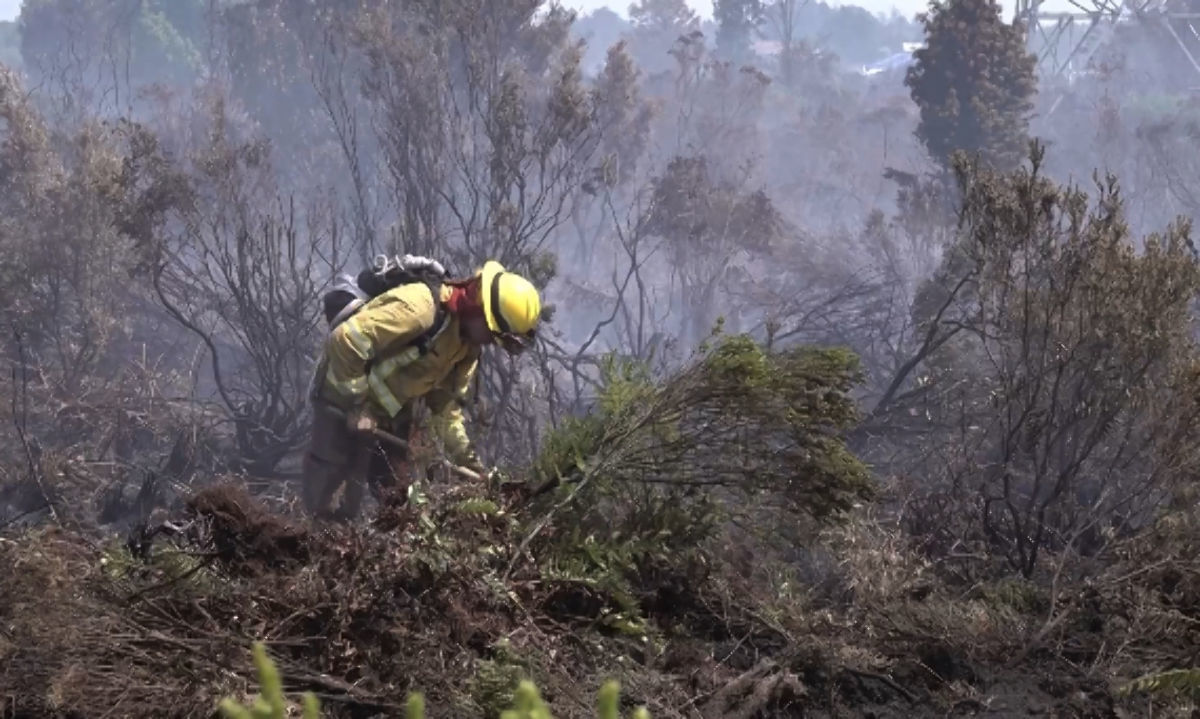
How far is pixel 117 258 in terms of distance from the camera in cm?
1229

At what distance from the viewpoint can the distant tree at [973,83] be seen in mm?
16375

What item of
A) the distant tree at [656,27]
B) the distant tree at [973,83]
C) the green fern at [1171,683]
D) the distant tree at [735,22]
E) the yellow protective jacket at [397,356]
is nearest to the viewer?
the green fern at [1171,683]

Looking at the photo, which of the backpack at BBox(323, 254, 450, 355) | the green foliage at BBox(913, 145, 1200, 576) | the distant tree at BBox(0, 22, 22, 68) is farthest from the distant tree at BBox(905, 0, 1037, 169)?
the distant tree at BBox(0, 22, 22, 68)

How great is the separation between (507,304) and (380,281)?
2.83 ft

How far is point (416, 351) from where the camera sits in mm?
5105

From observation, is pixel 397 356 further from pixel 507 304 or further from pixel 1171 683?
pixel 1171 683

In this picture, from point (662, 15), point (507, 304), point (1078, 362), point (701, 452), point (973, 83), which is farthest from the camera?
point (662, 15)

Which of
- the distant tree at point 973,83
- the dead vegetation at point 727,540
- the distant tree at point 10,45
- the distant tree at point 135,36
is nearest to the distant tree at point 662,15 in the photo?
the distant tree at point 135,36

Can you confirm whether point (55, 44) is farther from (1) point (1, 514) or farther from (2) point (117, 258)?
(1) point (1, 514)

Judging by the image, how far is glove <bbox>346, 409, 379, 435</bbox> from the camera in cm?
503

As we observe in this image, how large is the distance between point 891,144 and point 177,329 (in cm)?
2195

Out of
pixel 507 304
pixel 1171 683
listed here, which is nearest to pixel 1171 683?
pixel 1171 683

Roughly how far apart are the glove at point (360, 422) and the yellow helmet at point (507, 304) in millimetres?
635

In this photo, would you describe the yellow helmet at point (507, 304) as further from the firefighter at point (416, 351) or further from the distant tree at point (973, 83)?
the distant tree at point (973, 83)
